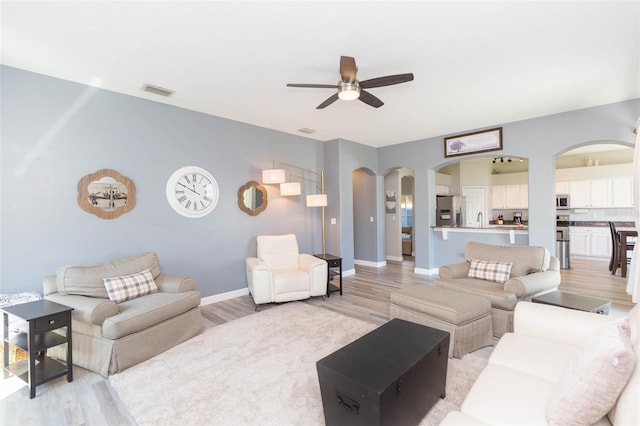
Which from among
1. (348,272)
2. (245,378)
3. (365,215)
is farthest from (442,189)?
(245,378)

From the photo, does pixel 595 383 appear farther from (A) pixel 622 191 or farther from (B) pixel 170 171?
(A) pixel 622 191

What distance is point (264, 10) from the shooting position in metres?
2.15

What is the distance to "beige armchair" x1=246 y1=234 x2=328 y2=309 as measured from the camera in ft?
13.2

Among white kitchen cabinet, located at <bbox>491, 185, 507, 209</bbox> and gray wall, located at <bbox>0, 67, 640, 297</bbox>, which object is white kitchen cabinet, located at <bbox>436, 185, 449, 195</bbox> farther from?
gray wall, located at <bbox>0, 67, 640, 297</bbox>

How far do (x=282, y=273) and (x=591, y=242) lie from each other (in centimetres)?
767

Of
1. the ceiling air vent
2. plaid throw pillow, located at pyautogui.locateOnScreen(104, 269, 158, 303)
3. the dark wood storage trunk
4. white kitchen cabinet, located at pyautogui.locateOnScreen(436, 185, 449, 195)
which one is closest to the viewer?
the dark wood storage trunk

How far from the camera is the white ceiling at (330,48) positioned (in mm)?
2172

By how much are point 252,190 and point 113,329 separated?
285cm

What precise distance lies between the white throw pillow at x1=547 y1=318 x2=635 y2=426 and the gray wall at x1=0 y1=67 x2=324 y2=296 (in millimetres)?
4133

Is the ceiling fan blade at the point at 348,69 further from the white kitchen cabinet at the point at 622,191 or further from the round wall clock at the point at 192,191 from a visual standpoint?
the white kitchen cabinet at the point at 622,191

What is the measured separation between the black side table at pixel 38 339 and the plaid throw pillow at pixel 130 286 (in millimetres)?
476

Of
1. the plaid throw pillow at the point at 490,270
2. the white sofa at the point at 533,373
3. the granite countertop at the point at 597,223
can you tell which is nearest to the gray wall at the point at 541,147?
the plaid throw pillow at the point at 490,270

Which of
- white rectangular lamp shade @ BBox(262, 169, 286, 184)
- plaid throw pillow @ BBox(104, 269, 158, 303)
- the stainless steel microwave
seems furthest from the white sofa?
the stainless steel microwave

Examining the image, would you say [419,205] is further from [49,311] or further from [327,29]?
[49,311]
